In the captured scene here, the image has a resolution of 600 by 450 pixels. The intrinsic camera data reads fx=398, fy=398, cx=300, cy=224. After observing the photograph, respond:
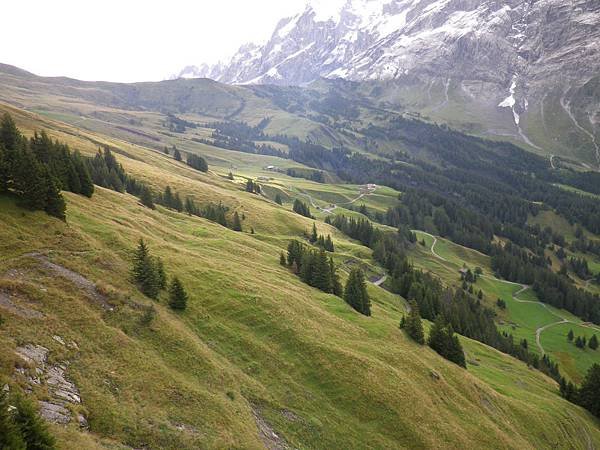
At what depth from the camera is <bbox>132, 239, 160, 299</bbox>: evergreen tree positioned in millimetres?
44875

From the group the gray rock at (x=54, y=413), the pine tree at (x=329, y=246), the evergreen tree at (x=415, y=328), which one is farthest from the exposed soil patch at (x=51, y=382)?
the pine tree at (x=329, y=246)

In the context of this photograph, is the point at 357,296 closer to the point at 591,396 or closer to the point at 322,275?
the point at 322,275

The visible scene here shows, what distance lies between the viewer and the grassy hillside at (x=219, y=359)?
3041 centimetres

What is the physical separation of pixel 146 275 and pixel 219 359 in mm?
12790

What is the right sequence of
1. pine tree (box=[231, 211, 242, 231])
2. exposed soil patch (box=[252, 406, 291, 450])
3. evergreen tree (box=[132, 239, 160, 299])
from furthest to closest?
pine tree (box=[231, 211, 242, 231]) → evergreen tree (box=[132, 239, 160, 299]) → exposed soil patch (box=[252, 406, 291, 450])

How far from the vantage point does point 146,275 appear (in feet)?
149

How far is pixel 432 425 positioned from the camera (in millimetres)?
47688

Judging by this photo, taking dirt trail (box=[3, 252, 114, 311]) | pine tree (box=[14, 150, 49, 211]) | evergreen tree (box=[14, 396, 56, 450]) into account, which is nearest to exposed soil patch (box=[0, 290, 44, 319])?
dirt trail (box=[3, 252, 114, 311])

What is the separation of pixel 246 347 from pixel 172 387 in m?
13.7

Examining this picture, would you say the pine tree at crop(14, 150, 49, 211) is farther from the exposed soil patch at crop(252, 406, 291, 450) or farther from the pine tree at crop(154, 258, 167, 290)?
the exposed soil patch at crop(252, 406, 291, 450)

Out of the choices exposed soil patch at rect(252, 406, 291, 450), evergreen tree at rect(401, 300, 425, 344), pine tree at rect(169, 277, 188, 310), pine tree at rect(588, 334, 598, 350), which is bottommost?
pine tree at rect(588, 334, 598, 350)

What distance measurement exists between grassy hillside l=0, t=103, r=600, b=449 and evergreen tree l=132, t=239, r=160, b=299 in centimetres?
146

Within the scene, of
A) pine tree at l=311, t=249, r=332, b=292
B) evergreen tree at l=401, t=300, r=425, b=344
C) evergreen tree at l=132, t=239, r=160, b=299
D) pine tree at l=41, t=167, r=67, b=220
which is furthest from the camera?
pine tree at l=311, t=249, r=332, b=292

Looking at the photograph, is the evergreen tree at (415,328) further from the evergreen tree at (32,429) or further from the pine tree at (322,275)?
the evergreen tree at (32,429)
